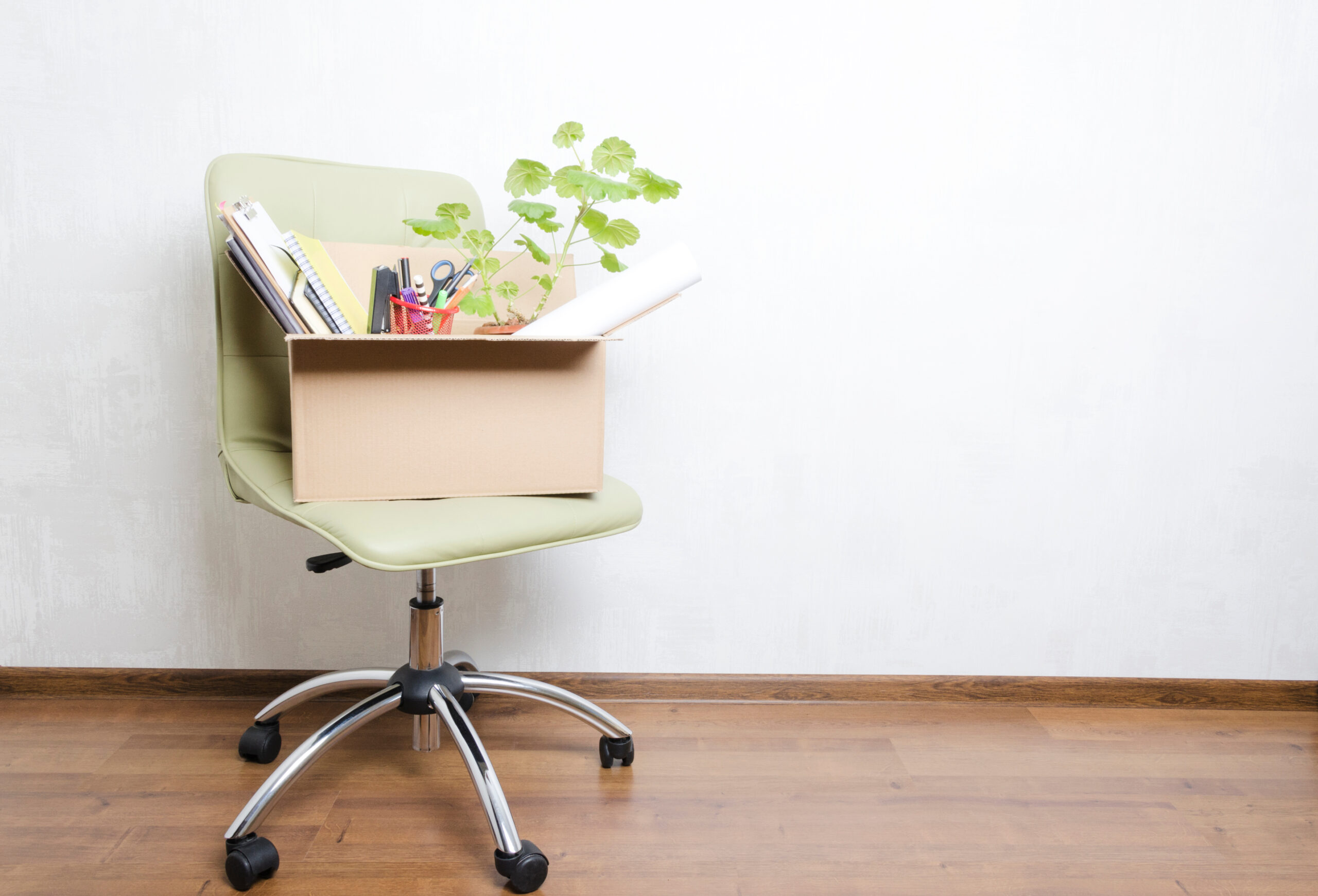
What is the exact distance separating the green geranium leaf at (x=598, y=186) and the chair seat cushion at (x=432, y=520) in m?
0.40

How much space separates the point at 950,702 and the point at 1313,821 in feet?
1.82

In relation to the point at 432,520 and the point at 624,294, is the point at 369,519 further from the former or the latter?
the point at 624,294

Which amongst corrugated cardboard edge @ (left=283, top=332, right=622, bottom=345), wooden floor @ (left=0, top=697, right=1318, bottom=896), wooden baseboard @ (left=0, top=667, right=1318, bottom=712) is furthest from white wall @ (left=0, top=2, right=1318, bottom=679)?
corrugated cardboard edge @ (left=283, top=332, right=622, bottom=345)

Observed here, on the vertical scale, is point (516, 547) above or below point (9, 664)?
above

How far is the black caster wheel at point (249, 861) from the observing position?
1025 millimetres

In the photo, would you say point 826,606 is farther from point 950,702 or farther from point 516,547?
point 516,547

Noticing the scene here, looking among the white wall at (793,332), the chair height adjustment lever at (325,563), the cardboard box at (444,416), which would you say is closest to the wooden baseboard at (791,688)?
the white wall at (793,332)

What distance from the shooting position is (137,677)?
1.56m

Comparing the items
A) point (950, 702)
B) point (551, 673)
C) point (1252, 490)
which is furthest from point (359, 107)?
point (1252, 490)

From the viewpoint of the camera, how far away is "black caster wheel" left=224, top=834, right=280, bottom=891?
103 cm

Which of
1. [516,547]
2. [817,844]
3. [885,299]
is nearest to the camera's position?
[516,547]

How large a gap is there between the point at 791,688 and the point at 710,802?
1.30 ft

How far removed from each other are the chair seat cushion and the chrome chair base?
0.71 feet

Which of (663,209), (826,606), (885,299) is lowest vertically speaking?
(826,606)
